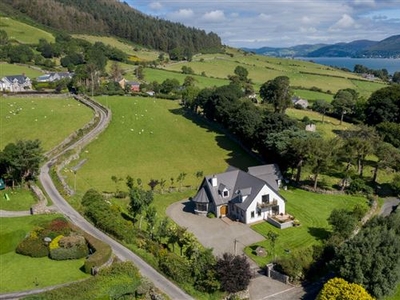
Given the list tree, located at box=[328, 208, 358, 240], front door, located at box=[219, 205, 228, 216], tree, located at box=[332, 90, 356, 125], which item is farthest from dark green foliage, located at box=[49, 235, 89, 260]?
tree, located at box=[332, 90, 356, 125]

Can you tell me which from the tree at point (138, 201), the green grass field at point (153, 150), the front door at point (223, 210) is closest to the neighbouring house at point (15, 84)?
the green grass field at point (153, 150)

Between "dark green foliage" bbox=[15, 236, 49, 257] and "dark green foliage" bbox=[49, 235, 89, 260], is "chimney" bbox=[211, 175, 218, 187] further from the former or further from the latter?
"dark green foliage" bbox=[15, 236, 49, 257]

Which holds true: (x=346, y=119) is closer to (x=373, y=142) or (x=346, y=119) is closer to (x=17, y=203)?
(x=373, y=142)

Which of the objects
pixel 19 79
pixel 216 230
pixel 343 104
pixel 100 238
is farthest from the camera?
pixel 19 79

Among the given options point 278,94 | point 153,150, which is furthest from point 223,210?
point 278,94

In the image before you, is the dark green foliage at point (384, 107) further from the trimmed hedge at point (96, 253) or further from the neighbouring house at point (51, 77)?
the neighbouring house at point (51, 77)

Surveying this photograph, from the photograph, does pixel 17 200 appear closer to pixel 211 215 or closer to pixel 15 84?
pixel 211 215
